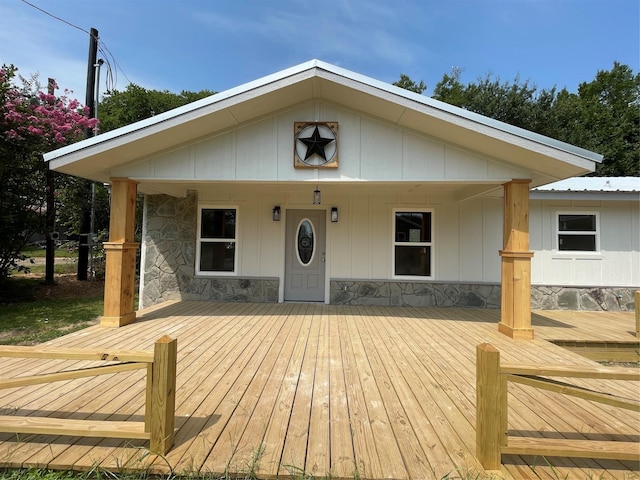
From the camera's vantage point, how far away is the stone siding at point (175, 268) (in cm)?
734

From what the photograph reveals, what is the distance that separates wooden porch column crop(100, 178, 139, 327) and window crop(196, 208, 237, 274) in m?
2.23

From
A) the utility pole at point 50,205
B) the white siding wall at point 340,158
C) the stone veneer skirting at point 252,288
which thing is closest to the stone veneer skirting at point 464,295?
the stone veneer skirting at point 252,288

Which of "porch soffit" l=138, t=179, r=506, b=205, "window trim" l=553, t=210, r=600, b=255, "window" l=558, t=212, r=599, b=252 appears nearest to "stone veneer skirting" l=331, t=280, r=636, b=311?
"window trim" l=553, t=210, r=600, b=255

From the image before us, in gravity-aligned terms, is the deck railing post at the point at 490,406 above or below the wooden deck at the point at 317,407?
above

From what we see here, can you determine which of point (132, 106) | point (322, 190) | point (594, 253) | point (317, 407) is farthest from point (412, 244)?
point (132, 106)

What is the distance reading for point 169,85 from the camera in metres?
19.6

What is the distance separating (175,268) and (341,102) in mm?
5184

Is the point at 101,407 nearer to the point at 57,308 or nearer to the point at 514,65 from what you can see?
the point at 57,308

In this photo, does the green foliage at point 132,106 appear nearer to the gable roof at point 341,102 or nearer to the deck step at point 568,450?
the gable roof at point 341,102

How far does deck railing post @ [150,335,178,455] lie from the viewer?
2025mm

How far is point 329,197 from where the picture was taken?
7250 millimetres

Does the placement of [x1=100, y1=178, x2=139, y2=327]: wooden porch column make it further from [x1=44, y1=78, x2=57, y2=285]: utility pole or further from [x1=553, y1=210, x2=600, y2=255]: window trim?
[x1=553, y1=210, x2=600, y2=255]: window trim

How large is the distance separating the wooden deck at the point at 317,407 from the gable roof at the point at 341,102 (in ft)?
8.42

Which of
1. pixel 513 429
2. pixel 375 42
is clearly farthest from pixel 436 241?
pixel 375 42
